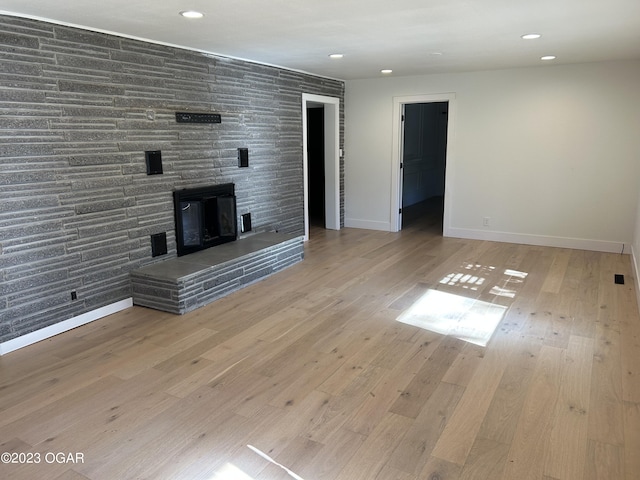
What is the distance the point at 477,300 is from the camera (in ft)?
14.1

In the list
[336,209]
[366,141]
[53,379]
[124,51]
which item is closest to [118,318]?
[53,379]

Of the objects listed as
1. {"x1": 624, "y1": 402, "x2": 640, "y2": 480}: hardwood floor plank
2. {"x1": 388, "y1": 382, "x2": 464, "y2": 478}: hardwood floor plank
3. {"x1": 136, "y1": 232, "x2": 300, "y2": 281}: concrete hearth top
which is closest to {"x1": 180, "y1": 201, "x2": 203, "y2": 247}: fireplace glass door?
{"x1": 136, "y1": 232, "x2": 300, "y2": 281}: concrete hearth top

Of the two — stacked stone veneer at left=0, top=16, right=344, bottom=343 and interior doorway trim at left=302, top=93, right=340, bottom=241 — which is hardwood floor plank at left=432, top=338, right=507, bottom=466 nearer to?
stacked stone veneer at left=0, top=16, right=344, bottom=343

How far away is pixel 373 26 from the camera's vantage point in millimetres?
3641

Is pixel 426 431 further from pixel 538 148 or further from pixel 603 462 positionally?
pixel 538 148

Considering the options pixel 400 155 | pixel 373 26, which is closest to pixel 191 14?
pixel 373 26

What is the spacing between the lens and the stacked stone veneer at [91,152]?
3291 mm

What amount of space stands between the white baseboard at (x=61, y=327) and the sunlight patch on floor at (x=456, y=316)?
8.04 feet

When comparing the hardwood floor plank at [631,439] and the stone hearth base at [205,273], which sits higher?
the stone hearth base at [205,273]

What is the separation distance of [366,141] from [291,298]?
3.74 m

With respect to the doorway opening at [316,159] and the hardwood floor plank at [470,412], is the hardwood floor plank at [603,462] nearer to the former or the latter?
the hardwood floor plank at [470,412]

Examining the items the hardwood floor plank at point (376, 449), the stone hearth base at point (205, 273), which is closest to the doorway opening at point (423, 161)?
the stone hearth base at point (205, 273)

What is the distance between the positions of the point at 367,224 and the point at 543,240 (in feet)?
8.57

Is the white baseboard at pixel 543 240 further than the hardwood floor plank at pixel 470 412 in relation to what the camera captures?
Yes
